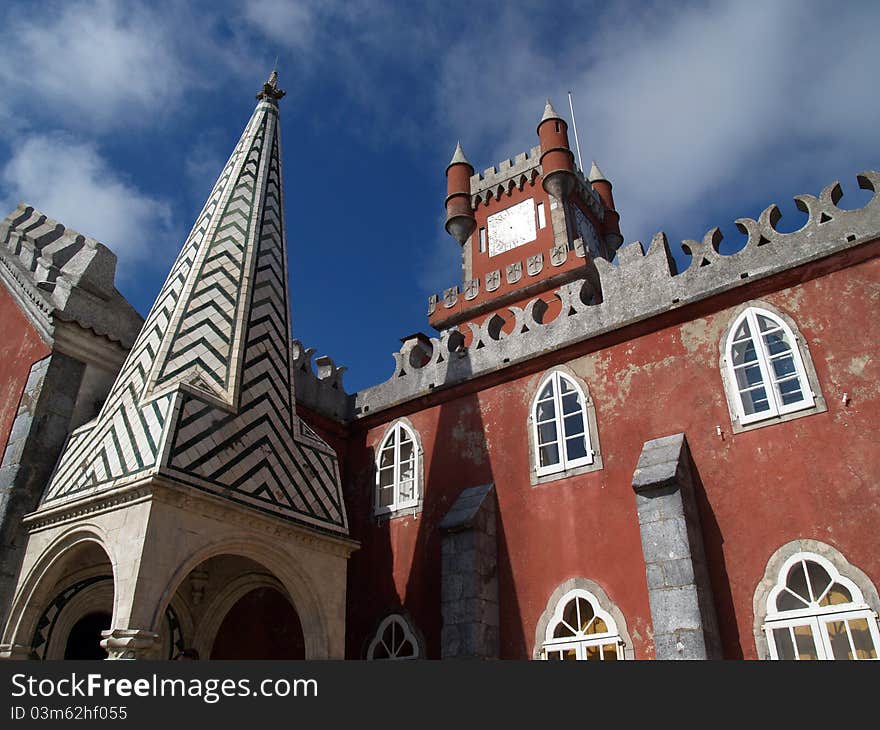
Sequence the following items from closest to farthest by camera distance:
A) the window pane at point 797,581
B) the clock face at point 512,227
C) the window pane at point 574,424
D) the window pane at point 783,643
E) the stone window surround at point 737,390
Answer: the window pane at point 783,643 < the window pane at point 797,581 < the stone window surround at point 737,390 < the window pane at point 574,424 < the clock face at point 512,227

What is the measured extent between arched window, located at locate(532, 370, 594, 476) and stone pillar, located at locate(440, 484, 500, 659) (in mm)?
1282

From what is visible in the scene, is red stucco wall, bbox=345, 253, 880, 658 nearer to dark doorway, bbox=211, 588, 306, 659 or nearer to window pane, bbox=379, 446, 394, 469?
window pane, bbox=379, 446, 394, 469

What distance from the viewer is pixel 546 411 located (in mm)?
12250

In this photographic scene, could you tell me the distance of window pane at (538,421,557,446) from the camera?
39.4 feet

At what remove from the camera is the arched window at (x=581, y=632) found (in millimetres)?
9883

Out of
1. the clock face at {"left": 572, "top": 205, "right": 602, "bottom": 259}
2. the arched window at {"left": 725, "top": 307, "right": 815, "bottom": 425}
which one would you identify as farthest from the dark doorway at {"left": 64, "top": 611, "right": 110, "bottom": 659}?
the clock face at {"left": 572, "top": 205, "right": 602, "bottom": 259}

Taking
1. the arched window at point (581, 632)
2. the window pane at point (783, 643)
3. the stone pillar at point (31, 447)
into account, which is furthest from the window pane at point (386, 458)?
the window pane at point (783, 643)

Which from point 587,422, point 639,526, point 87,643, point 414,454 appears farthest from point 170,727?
point 414,454

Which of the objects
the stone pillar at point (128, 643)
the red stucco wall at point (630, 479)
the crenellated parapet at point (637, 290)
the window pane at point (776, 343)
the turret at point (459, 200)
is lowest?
the stone pillar at point (128, 643)

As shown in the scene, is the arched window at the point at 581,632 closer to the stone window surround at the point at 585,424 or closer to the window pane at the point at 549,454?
the stone window surround at the point at 585,424

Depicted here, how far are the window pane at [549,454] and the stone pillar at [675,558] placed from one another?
1.82 metres

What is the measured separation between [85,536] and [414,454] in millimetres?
6433

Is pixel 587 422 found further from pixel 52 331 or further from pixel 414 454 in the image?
pixel 52 331

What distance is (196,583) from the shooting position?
428 inches
